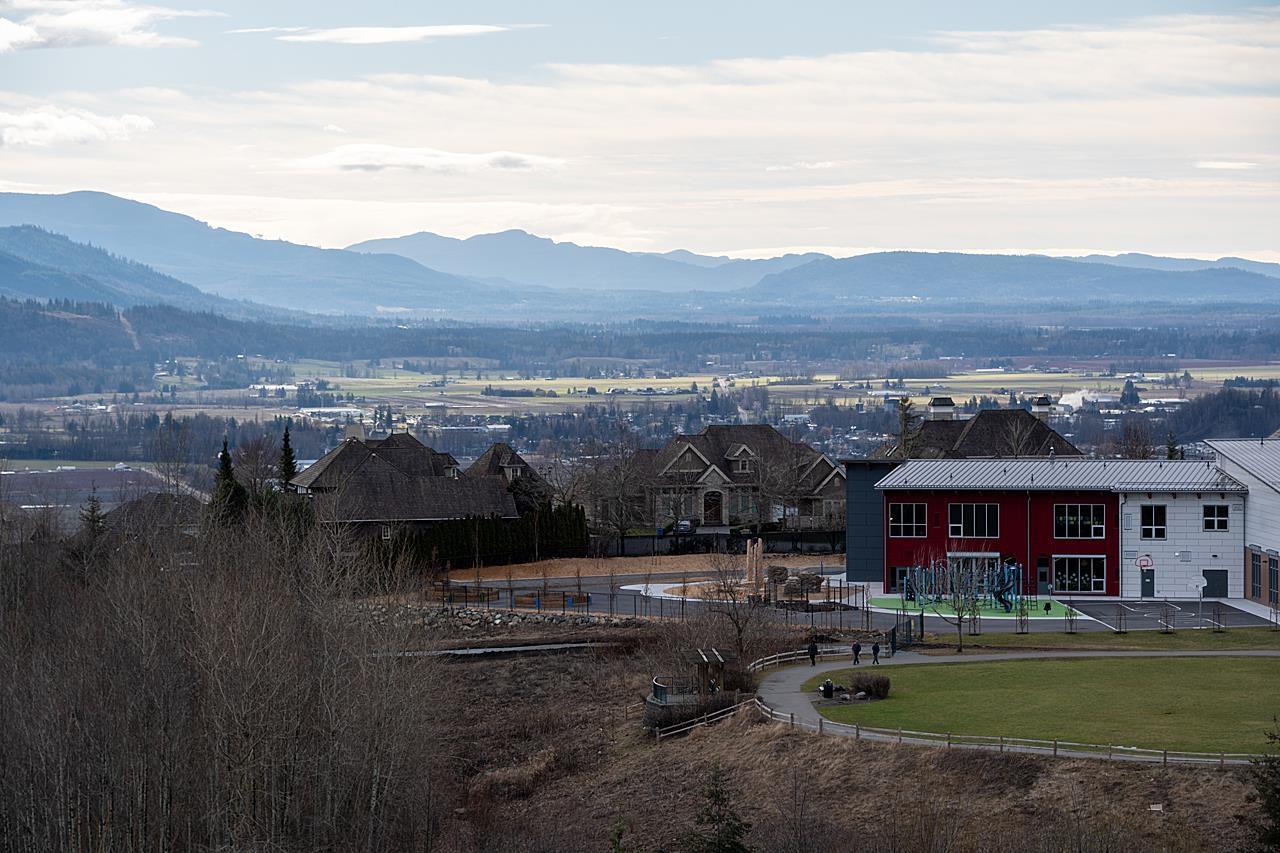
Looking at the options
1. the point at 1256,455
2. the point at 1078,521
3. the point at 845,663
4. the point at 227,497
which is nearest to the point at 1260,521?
the point at 1256,455

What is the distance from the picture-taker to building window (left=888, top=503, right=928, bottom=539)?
225 ft

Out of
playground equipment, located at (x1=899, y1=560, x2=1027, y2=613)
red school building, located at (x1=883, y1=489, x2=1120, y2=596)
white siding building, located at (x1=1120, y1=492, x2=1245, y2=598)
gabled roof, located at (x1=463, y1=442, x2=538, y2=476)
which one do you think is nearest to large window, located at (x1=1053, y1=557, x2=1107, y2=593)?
red school building, located at (x1=883, y1=489, x2=1120, y2=596)

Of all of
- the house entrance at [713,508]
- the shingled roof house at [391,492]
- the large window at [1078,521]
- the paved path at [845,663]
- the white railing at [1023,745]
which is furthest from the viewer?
the house entrance at [713,508]

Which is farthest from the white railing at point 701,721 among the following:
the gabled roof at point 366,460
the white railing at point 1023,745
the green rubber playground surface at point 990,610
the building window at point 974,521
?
the gabled roof at point 366,460

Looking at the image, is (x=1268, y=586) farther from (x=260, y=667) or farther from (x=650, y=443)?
(x=650, y=443)

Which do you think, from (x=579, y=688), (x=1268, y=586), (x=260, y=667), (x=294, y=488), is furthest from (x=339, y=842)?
(x=294, y=488)

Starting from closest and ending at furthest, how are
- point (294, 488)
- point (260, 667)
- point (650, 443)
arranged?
point (260, 667), point (294, 488), point (650, 443)

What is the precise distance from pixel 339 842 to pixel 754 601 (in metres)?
21.8

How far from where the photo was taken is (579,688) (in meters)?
58.0

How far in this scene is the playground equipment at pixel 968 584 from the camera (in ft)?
212

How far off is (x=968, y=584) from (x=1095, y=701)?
60.0 feet

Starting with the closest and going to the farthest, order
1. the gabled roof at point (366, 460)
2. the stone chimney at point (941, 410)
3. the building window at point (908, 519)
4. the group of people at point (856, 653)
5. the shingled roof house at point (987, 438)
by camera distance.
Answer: the group of people at point (856, 653)
the building window at point (908, 519)
the gabled roof at point (366, 460)
the shingled roof house at point (987, 438)
the stone chimney at point (941, 410)

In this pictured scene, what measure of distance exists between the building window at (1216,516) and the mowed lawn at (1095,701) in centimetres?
1502

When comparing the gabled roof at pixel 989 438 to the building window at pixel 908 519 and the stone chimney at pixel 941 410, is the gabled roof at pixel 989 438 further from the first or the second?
the building window at pixel 908 519
